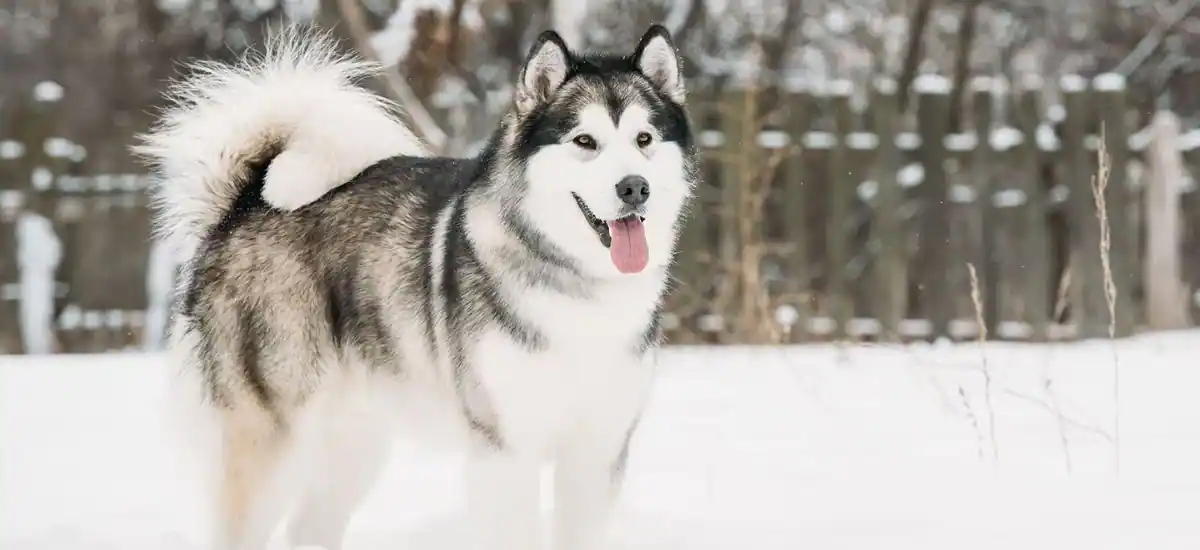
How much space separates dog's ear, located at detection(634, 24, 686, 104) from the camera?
316 cm

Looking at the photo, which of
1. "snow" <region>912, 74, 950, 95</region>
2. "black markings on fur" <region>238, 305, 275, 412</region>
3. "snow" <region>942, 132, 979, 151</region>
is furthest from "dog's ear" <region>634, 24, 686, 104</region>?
"snow" <region>942, 132, 979, 151</region>

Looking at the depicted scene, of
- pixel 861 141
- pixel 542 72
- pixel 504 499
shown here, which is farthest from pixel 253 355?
pixel 861 141

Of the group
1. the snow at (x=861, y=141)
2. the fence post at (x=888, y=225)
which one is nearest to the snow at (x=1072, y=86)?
the fence post at (x=888, y=225)

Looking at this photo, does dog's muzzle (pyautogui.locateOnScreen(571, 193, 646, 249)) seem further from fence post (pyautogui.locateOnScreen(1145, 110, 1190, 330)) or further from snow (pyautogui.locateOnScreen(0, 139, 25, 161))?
snow (pyautogui.locateOnScreen(0, 139, 25, 161))

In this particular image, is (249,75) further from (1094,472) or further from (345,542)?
(1094,472)

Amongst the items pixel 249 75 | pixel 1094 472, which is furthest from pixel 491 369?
pixel 1094 472

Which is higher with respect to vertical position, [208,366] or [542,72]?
[542,72]

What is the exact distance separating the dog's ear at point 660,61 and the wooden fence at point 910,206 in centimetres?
400

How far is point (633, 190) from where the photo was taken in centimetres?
283

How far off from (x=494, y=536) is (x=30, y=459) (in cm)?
257

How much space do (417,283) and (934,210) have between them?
187 inches

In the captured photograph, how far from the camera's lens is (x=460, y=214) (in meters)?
3.17

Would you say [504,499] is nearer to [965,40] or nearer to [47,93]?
[47,93]

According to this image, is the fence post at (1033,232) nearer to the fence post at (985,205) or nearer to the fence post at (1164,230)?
the fence post at (985,205)
